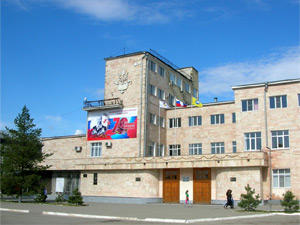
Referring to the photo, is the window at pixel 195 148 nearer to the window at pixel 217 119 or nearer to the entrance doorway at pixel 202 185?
the window at pixel 217 119

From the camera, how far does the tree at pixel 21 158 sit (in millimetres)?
34781

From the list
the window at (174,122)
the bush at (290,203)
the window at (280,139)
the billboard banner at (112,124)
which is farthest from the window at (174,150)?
the bush at (290,203)

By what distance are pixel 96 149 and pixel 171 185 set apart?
10463 millimetres

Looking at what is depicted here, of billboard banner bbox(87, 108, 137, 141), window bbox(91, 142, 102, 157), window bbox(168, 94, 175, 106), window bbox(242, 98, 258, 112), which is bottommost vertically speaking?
window bbox(91, 142, 102, 157)

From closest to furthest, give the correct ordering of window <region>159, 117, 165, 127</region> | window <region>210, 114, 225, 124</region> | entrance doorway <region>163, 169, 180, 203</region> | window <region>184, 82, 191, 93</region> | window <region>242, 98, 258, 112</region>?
window <region>242, 98, 258, 112</region>
entrance doorway <region>163, 169, 180, 203</region>
window <region>210, 114, 225, 124</region>
window <region>159, 117, 165, 127</region>
window <region>184, 82, 191, 93</region>

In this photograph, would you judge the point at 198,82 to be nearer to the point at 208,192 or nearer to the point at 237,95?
the point at 237,95

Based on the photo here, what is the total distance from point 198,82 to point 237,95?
20.4 meters

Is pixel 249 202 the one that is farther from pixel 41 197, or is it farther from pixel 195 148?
pixel 41 197

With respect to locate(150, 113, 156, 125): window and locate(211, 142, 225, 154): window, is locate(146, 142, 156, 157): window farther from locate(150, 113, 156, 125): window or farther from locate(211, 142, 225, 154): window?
locate(211, 142, 225, 154): window

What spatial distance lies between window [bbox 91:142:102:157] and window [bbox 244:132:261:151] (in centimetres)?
1696

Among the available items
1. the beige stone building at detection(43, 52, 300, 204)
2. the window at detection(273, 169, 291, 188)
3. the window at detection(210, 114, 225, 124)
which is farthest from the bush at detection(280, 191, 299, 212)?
the window at detection(210, 114, 225, 124)

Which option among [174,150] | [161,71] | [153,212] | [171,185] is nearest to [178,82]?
[161,71]

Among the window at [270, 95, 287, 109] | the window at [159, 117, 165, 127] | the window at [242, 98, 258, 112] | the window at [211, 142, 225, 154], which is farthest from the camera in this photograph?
the window at [159, 117, 165, 127]

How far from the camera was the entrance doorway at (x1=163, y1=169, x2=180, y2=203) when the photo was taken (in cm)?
3778
